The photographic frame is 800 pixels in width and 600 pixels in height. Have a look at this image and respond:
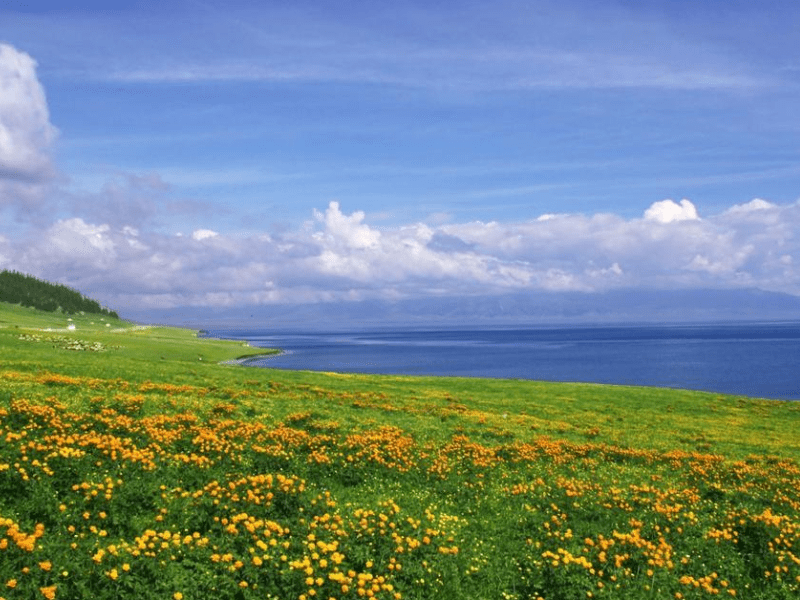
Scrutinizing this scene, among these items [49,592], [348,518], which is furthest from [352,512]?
[49,592]

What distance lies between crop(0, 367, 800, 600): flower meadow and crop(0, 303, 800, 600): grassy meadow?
2.1 inches

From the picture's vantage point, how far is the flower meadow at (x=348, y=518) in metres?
10.8

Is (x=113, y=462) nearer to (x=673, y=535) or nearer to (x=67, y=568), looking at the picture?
(x=67, y=568)

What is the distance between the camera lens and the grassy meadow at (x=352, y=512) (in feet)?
35.7

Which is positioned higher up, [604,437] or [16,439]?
[16,439]

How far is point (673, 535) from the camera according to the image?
52.0ft

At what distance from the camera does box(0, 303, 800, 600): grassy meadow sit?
10.9 metres

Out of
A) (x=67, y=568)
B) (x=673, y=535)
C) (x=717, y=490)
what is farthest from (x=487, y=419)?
(x=67, y=568)

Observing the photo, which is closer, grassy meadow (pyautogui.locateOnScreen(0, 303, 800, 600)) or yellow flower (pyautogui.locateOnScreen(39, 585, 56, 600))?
yellow flower (pyautogui.locateOnScreen(39, 585, 56, 600))

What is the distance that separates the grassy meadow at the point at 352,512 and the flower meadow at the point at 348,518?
0.05 meters

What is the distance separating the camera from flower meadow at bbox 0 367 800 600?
1082 centimetres

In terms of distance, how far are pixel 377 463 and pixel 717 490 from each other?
41.1ft

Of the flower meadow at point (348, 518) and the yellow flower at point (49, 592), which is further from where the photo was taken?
the flower meadow at point (348, 518)

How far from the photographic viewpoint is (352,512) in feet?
49.8
